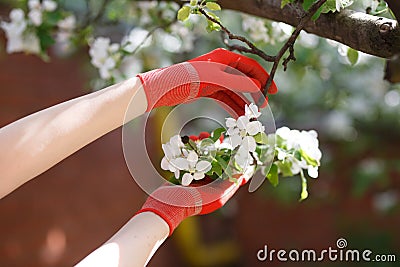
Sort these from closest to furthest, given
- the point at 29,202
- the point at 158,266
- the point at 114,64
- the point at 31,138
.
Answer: the point at 31,138, the point at 114,64, the point at 29,202, the point at 158,266

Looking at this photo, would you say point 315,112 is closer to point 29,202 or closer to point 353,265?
point 353,265

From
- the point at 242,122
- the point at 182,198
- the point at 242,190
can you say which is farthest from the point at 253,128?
the point at 242,190

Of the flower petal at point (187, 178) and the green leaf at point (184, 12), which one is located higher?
the green leaf at point (184, 12)

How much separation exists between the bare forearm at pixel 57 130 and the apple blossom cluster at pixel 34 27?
1.91ft

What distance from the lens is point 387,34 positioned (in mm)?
670

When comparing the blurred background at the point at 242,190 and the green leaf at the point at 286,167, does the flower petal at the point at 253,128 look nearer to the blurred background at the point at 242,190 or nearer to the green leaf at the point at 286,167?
the green leaf at the point at 286,167

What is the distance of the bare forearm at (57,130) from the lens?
639 mm

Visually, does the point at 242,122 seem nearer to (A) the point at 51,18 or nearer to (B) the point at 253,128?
(B) the point at 253,128

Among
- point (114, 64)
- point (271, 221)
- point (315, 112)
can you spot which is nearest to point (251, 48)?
point (114, 64)

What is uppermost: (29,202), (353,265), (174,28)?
(174,28)

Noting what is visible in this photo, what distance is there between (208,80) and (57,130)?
17 centimetres

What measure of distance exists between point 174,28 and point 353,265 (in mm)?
1532

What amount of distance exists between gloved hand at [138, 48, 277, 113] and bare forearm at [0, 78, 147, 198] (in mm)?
19

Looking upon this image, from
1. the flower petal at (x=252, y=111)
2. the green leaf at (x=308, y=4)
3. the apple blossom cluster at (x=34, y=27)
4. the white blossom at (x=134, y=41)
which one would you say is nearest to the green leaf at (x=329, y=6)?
the green leaf at (x=308, y=4)
